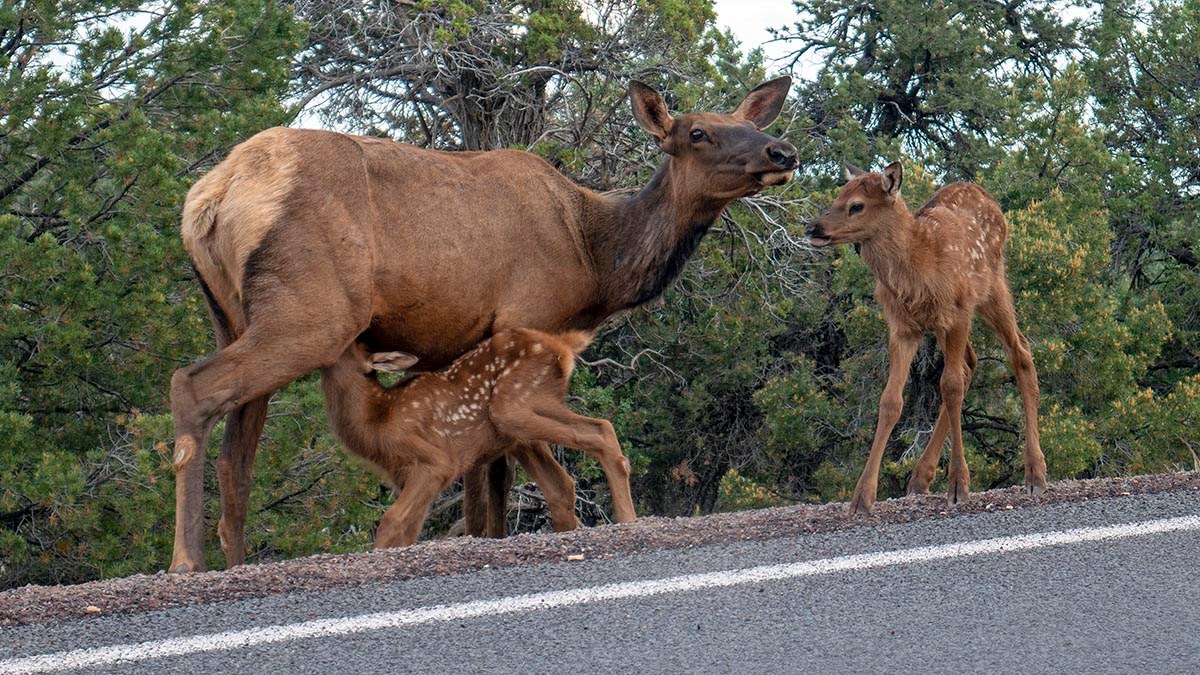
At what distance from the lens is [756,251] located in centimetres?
1855

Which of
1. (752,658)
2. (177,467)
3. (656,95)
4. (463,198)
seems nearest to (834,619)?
(752,658)

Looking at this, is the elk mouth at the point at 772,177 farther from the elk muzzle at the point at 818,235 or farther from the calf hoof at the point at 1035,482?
the calf hoof at the point at 1035,482

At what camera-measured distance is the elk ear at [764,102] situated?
9.63 m

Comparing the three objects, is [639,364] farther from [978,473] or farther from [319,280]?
[319,280]

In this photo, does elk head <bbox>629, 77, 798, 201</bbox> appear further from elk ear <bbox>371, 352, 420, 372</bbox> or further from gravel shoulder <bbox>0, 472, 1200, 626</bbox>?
gravel shoulder <bbox>0, 472, 1200, 626</bbox>

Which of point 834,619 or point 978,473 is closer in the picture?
point 834,619

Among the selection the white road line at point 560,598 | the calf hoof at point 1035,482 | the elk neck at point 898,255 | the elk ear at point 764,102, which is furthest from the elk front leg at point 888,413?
the elk ear at point 764,102

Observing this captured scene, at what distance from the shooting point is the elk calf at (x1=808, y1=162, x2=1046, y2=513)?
25.6 feet

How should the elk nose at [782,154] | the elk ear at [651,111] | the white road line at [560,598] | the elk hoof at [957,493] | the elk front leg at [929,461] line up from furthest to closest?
the elk ear at [651,111], the elk nose at [782,154], the elk front leg at [929,461], the elk hoof at [957,493], the white road line at [560,598]

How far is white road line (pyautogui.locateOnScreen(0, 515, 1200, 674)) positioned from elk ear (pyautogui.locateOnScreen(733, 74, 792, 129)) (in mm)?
4117

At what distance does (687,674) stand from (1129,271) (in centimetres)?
1963

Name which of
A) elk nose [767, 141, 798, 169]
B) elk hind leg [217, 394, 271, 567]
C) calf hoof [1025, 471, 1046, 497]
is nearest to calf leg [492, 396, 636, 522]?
elk hind leg [217, 394, 271, 567]

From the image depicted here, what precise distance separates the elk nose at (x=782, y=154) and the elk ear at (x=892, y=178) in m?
0.53

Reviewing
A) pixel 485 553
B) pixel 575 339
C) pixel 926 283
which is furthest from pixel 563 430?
pixel 485 553
